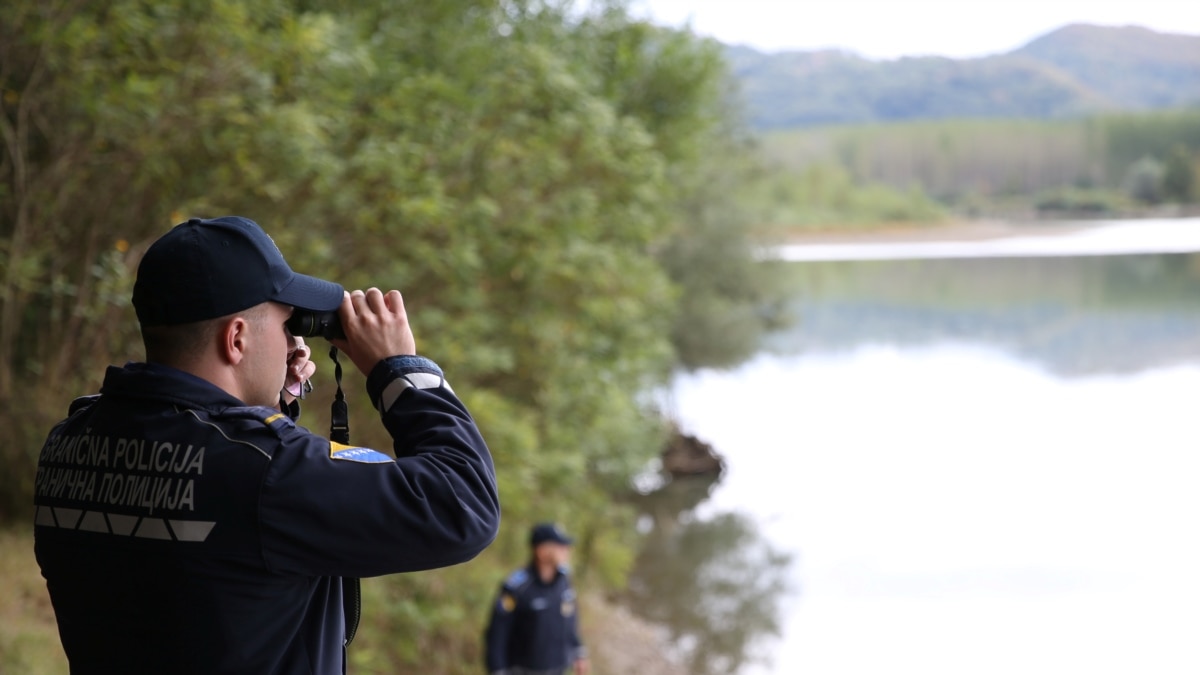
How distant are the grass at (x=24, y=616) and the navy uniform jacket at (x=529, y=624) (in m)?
2.26

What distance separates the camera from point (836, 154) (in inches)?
2013

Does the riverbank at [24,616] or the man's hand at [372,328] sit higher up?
the man's hand at [372,328]

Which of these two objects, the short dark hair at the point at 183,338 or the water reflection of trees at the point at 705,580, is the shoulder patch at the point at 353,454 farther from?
the water reflection of trees at the point at 705,580

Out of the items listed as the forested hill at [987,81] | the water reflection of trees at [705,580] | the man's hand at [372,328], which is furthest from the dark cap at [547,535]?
the forested hill at [987,81]

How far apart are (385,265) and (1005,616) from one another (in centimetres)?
1260

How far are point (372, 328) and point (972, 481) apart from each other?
2446 centimetres

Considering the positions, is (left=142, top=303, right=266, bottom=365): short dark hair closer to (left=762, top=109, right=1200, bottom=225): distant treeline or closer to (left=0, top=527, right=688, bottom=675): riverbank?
(left=0, top=527, right=688, bottom=675): riverbank

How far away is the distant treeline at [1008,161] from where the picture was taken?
2372 centimetres

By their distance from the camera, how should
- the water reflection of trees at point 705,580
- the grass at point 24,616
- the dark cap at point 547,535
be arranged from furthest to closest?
the water reflection of trees at point 705,580 < the dark cap at point 547,535 < the grass at point 24,616

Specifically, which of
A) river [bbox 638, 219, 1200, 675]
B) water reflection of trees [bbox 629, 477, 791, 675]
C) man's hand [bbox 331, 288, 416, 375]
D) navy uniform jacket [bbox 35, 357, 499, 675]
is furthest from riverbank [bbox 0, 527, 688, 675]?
river [bbox 638, 219, 1200, 675]

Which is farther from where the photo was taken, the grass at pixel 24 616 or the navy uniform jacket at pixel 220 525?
the grass at pixel 24 616

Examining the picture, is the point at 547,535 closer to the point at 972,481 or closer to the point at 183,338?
the point at 183,338

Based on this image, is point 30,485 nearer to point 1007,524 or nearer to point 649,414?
point 649,414

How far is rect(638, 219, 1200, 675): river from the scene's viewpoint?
15.9 m
